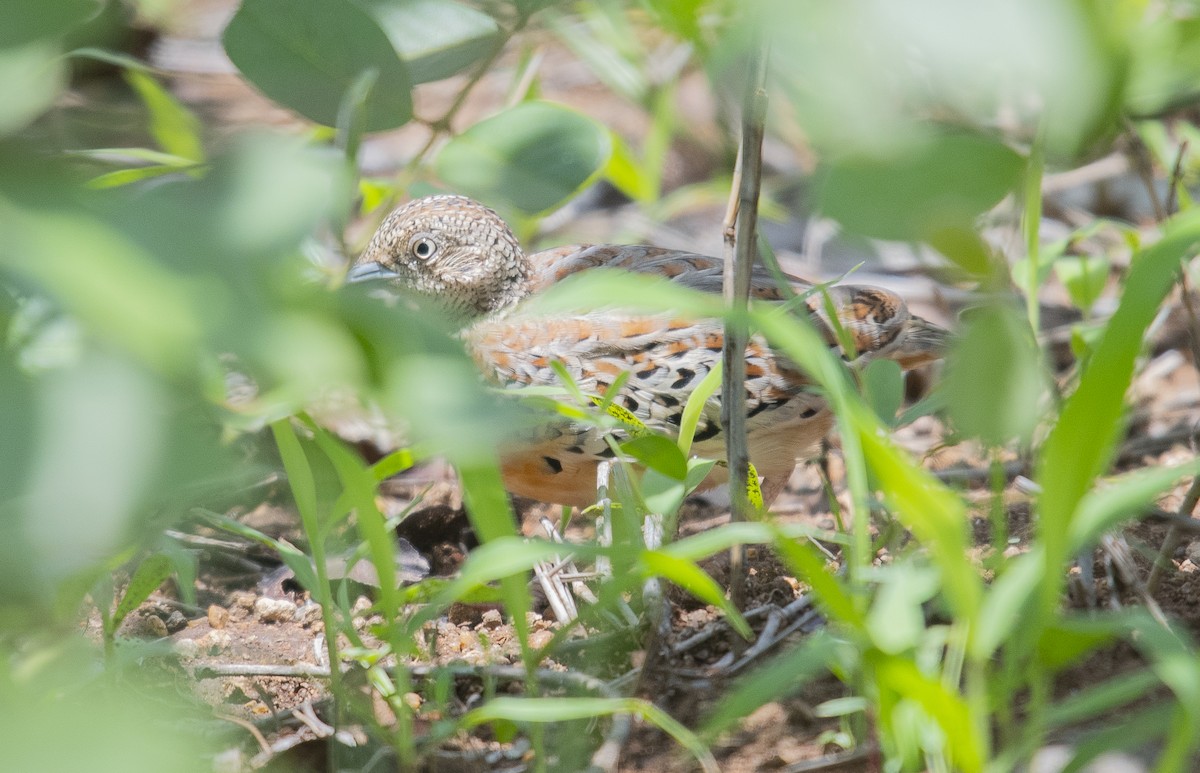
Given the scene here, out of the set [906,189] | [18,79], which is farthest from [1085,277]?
[18,79]

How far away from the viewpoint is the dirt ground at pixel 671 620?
2199 mm

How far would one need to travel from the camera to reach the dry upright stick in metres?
2.25

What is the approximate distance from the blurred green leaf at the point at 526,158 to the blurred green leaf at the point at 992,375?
1.35 metres

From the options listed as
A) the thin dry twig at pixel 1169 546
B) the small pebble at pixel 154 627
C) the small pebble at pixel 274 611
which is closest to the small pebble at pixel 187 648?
the small pebble at pixel 154 627

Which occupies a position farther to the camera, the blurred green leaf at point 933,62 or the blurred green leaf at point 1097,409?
the blurred green leaf at point 1097,409

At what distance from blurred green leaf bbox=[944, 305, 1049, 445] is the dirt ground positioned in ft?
3.69

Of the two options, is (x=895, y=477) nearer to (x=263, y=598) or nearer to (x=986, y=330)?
(x=986, y=330)

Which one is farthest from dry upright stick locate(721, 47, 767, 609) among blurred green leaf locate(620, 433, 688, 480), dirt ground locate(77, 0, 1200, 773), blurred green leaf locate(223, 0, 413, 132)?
blurred green leaf locate(223, 0, 413, 132)

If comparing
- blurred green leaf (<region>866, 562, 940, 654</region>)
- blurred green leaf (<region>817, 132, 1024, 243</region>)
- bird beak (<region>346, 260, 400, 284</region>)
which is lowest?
bird beak (<region>346, 260, 400, 284</region>)

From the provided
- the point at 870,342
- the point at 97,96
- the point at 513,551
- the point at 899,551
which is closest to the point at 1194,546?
the point at 899,551

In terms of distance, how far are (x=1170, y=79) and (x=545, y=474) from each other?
2.88m

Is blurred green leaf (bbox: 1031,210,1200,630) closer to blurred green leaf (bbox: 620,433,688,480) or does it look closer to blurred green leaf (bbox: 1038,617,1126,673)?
blurred green leaf (bbox: 1038,617,1126,673)

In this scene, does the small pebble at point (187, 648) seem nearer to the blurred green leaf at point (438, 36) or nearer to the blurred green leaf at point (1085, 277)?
the blurred green leaf at point (438, 36)

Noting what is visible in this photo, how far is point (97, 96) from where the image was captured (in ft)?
19.1
